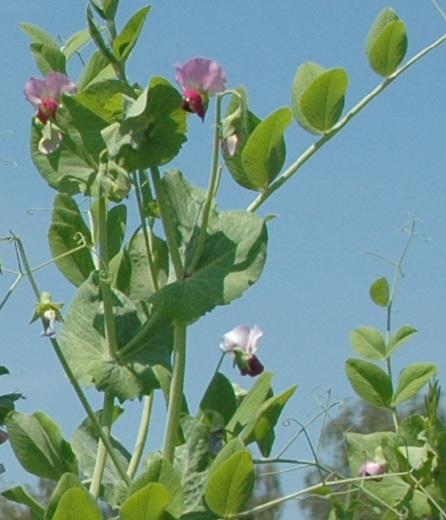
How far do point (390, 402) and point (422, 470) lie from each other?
0.15 metres

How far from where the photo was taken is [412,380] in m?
1.27

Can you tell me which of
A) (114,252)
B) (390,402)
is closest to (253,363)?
(114,252)

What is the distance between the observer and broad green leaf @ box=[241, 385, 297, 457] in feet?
3.22

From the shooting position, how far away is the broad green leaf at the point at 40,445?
3.13ft

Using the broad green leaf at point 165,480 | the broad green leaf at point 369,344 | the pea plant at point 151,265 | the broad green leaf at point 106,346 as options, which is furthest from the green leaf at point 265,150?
the broad green leaf at point 369,344

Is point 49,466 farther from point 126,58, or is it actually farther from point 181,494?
point 126,58

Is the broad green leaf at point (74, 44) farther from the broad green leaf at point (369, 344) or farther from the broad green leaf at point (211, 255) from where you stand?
the broad green leaf at point (369, 344)

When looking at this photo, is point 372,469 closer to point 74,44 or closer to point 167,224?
point 167,224

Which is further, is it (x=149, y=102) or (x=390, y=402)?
(x=390, y=402)

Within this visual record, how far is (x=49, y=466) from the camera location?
38.4 inches

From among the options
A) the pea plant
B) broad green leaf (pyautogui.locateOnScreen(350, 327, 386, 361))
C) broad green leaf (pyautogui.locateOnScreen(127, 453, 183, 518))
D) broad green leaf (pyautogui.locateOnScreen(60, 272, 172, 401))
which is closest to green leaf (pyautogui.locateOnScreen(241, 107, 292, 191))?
the pea plant

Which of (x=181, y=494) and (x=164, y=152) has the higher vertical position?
(x=164, y=152)

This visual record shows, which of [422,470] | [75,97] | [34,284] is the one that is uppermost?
[75,97]

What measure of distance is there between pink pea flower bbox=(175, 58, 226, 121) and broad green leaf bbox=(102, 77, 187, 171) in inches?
0.4
